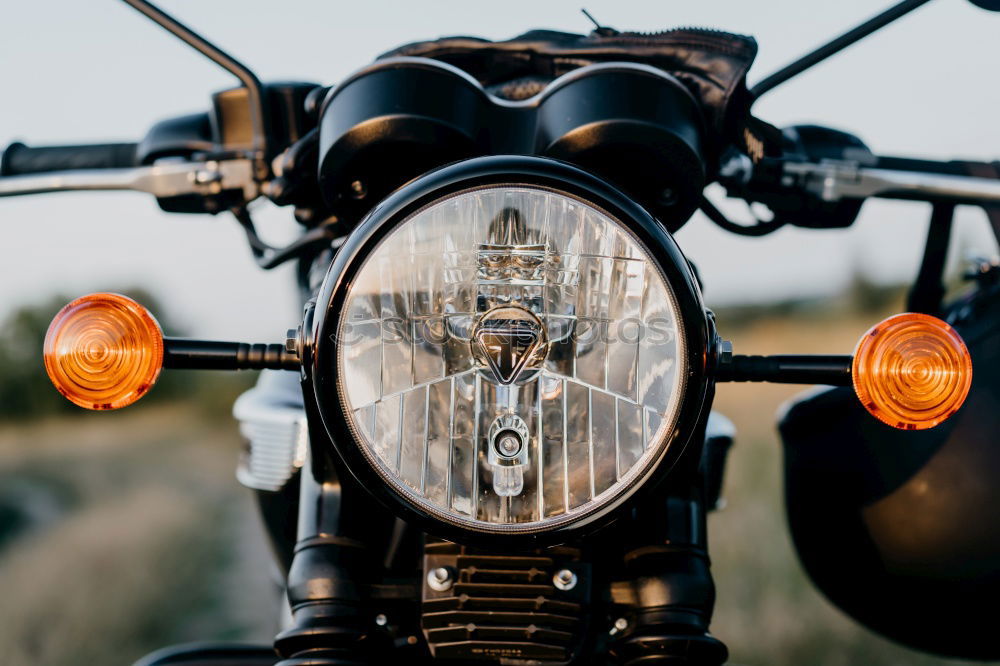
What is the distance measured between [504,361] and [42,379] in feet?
39.7

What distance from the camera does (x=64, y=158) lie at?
1655 millimetres

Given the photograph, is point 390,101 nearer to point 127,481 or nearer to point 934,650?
point 934,650

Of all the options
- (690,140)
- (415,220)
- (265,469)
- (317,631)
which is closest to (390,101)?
(415,220)

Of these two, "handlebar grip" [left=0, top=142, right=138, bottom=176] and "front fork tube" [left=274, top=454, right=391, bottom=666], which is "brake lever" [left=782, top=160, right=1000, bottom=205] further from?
"handlebar grip" [left=0, top=142, right=138, bottom=176]

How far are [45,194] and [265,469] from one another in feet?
1.85

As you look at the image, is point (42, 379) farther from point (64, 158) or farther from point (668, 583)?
point (668, 583)

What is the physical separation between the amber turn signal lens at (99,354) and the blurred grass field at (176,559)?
143 cm

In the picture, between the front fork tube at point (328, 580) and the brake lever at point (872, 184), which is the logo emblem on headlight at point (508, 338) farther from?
the brake lever at point (872, 184)

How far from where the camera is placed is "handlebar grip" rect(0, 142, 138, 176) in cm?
163

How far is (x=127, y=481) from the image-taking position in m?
7.85

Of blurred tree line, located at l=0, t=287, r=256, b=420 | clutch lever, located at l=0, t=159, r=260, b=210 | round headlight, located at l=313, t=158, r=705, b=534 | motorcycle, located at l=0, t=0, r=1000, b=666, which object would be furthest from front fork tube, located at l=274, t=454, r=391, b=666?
blurred tree line, located at l=0, t=287, r=256, b=420

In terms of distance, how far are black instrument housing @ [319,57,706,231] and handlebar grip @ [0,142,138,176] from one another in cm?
68

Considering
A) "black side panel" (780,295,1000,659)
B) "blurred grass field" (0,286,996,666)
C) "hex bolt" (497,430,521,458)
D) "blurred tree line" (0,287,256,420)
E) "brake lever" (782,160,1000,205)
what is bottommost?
"blurred grass field" (0,286,996,666)

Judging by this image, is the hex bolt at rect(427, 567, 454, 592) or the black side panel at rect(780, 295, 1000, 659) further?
the black side panel at rect(780, 295, 1000, 659)
